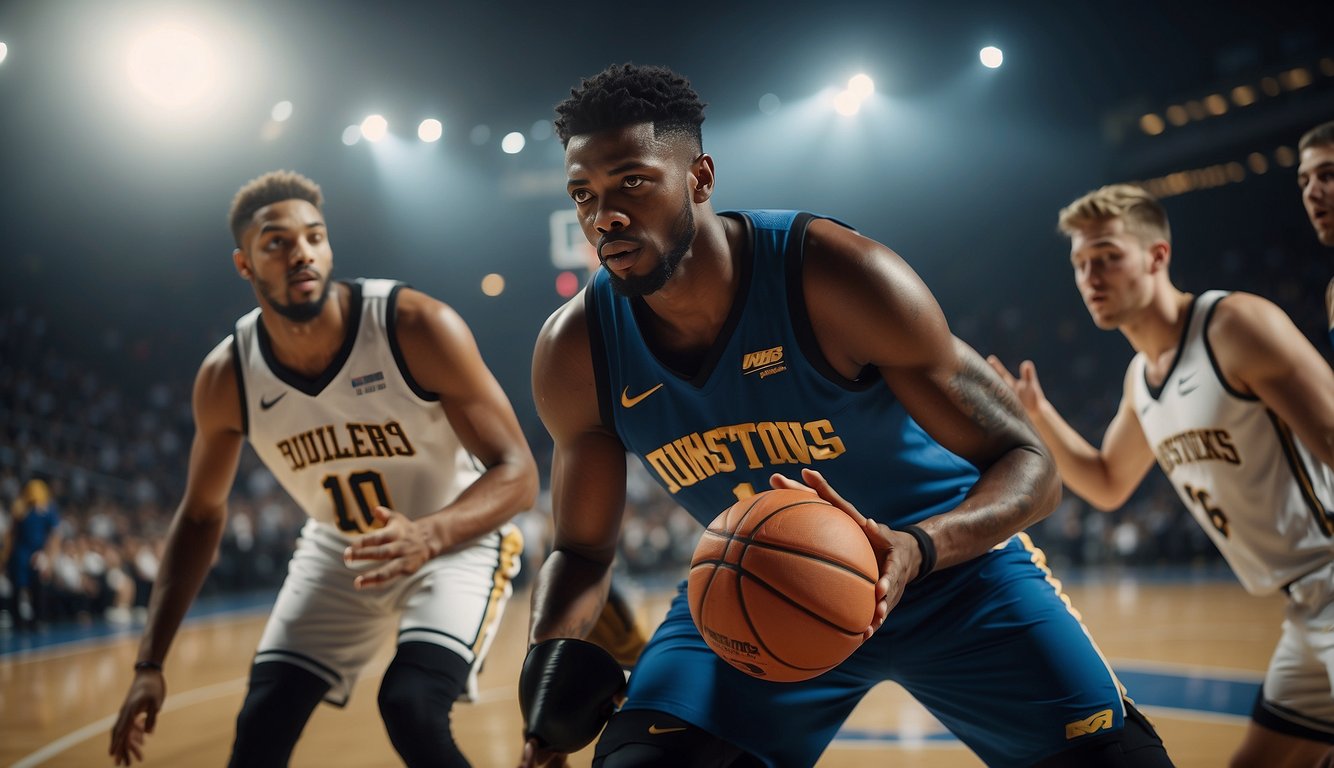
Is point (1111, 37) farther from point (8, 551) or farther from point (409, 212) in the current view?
point (8, 551)

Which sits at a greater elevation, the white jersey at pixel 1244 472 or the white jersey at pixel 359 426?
the white jersey at pixel 359 426

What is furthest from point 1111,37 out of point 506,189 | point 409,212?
point 409,212

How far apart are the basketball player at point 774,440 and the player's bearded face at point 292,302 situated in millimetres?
1369

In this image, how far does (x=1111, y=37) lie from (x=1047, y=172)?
134 inches

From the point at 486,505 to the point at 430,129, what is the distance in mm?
15631

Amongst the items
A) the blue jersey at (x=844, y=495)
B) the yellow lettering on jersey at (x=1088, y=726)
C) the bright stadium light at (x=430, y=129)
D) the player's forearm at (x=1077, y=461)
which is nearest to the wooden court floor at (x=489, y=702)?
the player's forearm at (x=1077, y=461)

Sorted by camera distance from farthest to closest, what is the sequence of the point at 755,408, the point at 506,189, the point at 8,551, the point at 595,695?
the point at 506,189 < the point at 8,551 < the point at 755,408 < the point at 595,695

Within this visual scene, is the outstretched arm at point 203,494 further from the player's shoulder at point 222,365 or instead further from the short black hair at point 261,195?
the short black hair at point 261,195

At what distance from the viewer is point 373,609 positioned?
3514mm

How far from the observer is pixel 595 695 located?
2.18 meters

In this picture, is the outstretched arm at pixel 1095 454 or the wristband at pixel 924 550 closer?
the wristband at pixel 924 550

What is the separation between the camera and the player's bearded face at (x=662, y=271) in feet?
7.43

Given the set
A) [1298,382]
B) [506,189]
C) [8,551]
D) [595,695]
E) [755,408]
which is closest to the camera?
[595,695]

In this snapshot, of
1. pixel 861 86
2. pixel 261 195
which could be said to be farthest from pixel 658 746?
pixel 861 86
